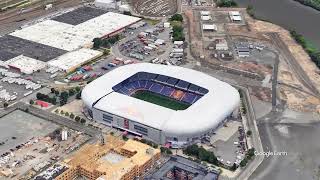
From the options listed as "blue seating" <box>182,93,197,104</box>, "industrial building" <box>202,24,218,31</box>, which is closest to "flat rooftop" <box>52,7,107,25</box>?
"industrial building" <box>202,24,218,31</box>

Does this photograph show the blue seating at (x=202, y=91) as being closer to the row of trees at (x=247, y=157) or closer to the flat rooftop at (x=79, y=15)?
the row of trees at (x=247, y=157)

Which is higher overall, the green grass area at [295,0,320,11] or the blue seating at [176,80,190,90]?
the blue seating at [176,80,190,90]

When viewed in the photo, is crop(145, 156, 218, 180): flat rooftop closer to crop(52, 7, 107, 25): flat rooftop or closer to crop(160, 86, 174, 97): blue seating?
crop(160, 86, 174, 97): blue seating

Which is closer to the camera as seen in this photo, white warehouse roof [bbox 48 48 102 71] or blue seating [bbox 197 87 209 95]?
blue seating [bbox 197 87 209 95]

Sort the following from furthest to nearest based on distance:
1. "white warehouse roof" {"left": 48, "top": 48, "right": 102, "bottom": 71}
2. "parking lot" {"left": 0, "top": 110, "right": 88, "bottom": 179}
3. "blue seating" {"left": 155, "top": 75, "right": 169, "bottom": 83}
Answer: "white warehouse roof" {"left": 48, "top": 48, "right": 102, "bottom": 71}
"blue seating" {"left": 155, "top": 75, "right": 169, "bottom": 83}
"parking lot" {"left": 0, "top": 110, "right": 88, "bottom": 179}

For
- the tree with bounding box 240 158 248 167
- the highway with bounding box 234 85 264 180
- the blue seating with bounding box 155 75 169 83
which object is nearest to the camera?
the highway with bounding box 234 85 264 180
